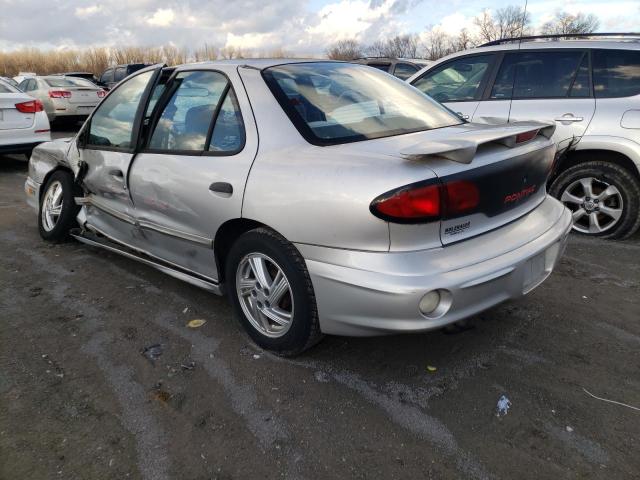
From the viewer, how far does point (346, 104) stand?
2885 millimetres

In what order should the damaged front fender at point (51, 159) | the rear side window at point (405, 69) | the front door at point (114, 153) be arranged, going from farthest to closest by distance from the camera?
the rear side window at point (405, 69), the damaged front fender at point (51, 159), the front door at point (114, 153)

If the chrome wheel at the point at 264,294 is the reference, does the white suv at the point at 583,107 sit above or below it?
above

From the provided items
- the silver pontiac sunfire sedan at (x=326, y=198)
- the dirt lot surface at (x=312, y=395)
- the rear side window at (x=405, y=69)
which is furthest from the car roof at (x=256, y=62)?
the rear side window at (x=405, y=69)

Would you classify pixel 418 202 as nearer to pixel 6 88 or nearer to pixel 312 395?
pixel 312 395

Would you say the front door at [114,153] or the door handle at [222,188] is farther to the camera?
the front door at [114,153]

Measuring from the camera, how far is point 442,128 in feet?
9.72

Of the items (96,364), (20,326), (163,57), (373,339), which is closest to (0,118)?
(20,326)

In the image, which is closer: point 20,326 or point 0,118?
point 20,326

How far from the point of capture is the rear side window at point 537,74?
4.81 m

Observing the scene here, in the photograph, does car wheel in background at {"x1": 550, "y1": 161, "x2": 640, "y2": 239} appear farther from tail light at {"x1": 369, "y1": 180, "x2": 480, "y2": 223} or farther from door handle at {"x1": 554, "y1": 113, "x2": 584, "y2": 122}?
tail light at {"x1": 369, "y1": 180, "x2": 480, "y2": 223}

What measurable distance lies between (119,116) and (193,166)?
4.13ft

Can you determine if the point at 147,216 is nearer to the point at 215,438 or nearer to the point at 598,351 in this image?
the point at 215,438

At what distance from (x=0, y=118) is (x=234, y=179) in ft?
23.2

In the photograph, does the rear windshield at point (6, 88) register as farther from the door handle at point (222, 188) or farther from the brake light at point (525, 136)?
the brake light at point (525, 136)
